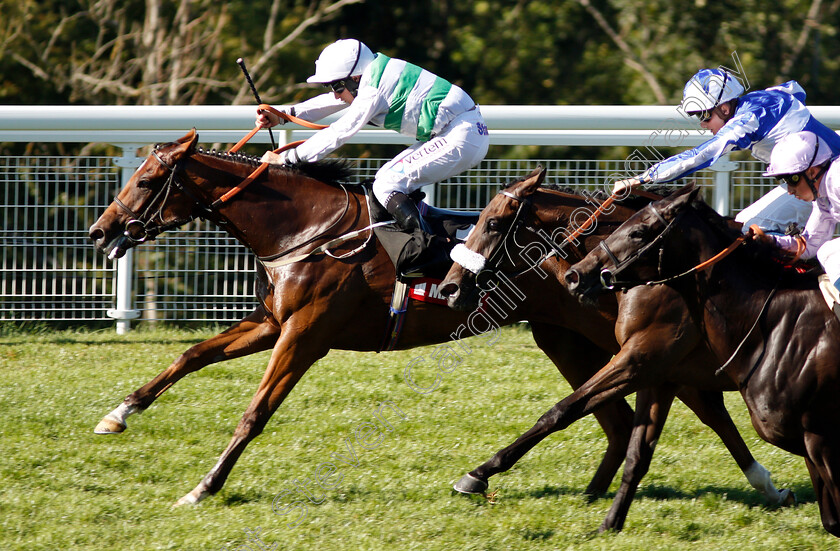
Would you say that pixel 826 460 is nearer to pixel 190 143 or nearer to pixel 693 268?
pixel 693 268

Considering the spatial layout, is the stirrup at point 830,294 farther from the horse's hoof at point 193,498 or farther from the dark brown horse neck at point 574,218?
the horse's hoof at point 193,498

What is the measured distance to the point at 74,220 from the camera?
7.86 meters

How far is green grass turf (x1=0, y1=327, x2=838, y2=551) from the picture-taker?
4.71 metres

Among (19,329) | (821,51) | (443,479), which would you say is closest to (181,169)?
(443,479)

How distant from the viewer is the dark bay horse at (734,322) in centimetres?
418

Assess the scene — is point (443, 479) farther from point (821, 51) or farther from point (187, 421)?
point (821, 51)

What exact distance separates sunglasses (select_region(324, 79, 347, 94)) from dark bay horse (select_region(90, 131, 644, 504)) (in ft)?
1.59

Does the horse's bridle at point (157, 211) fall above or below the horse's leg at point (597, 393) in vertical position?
above

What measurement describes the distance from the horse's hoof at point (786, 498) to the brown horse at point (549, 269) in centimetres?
2

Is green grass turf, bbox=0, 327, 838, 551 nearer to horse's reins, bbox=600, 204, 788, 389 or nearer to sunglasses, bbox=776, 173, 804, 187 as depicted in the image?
horse's reins, bbox=600, 204, 788, 389

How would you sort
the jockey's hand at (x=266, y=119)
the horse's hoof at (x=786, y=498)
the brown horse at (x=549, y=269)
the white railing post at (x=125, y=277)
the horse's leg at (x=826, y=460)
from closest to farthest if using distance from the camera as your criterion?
1. the horse's leg at (x=826, y=460)
2. the brown horse at (x=549, y=269)
3. the horse's hoof at (x=786, y=498)
4. the jockey's hand at (x=266, y=119)
5. the white railing post at (x=125, y=277)

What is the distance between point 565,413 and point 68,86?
32.5 ft

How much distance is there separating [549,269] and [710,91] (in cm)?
116

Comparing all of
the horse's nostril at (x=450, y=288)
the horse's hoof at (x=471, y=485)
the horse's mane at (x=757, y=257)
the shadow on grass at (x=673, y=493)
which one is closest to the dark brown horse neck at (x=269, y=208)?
the horse's nostril at (x=450, y=288)
